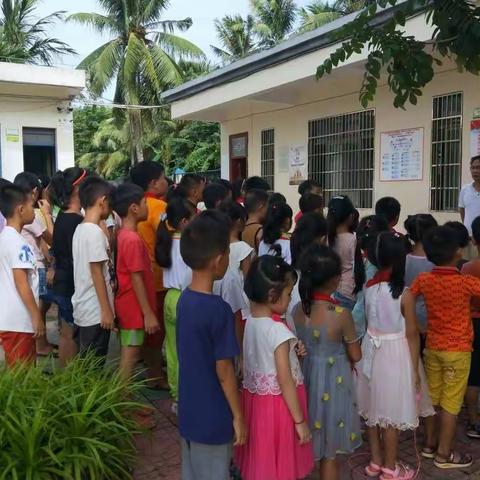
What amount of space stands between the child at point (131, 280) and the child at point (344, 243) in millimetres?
1293

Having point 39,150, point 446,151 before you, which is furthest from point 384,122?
point 39,150

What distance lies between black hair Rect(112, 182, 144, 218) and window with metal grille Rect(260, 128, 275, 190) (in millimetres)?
6690

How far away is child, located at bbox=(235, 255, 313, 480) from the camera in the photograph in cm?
238

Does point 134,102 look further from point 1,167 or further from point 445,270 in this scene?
point 445,270

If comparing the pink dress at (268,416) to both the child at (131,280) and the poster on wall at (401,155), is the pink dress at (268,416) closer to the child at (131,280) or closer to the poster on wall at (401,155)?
the child at (131,280)

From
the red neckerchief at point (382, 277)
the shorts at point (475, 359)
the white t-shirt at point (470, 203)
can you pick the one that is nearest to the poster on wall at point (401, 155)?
the white t-shirt at point (470, 203)

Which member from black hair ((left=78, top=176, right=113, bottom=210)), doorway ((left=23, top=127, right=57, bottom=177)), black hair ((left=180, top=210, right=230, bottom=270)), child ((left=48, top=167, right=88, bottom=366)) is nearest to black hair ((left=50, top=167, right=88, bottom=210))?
child ((left=48, top=167, right=88, bottom=366))

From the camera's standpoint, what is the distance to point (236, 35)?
28.6m

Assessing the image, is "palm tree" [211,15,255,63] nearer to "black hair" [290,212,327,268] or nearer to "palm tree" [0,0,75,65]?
"palm tree" [0,0,75,65]

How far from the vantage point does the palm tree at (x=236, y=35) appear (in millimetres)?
28547

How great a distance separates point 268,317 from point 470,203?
374 centimetres

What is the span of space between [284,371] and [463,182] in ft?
16.1

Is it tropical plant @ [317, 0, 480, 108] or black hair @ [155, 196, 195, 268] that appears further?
black hair @ [155, 196, 195, 268]

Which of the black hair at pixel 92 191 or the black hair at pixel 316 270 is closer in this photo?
the black hair at pixel 316 270
